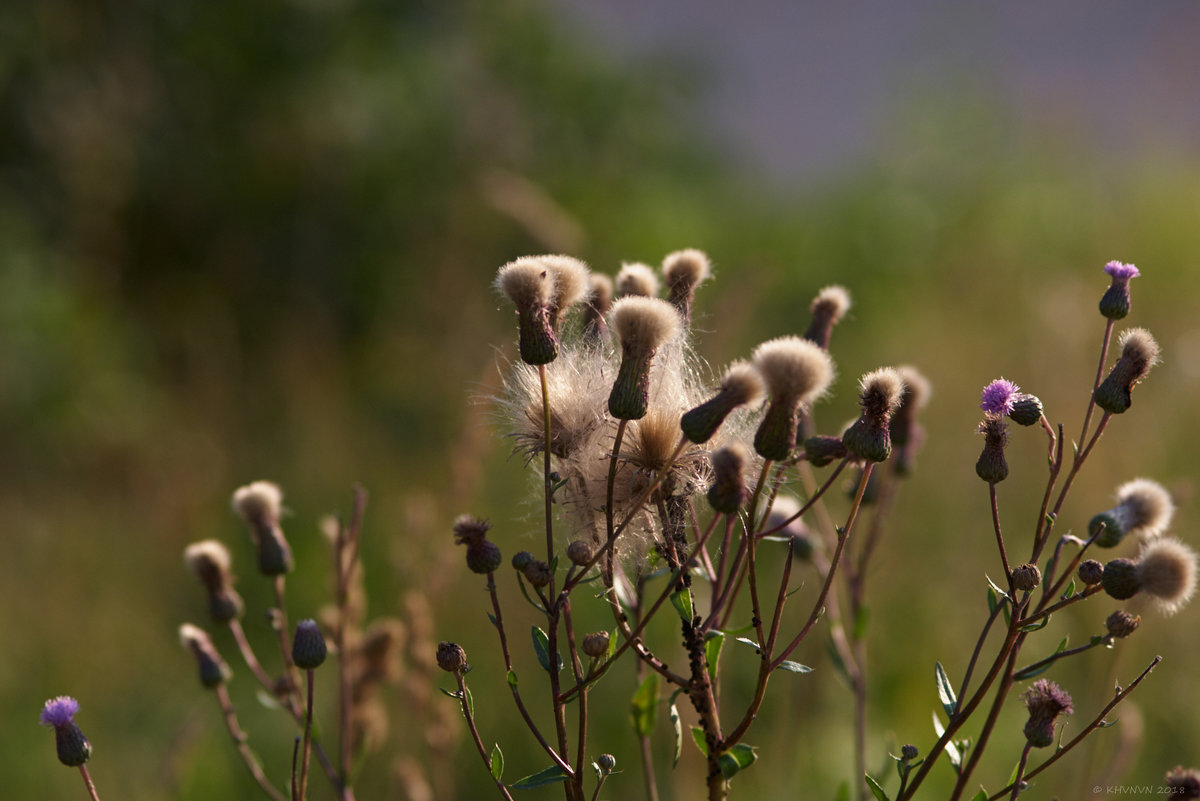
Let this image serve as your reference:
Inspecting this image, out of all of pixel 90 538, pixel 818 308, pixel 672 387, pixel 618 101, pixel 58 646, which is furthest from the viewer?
pixel 618 101

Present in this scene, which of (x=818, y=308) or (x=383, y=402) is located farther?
(x=383, y=402)

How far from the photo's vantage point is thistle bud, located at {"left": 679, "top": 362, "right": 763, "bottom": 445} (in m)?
1.15

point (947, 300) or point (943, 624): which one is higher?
point (947, 300)

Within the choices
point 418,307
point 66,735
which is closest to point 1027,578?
point 66,735

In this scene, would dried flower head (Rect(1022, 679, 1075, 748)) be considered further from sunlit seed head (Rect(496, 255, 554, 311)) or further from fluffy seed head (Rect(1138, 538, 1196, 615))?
sunlit seed head (Rect(496, 255, 554, 311))

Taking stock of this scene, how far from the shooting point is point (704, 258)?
1462mm

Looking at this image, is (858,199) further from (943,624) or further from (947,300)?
(943,624)

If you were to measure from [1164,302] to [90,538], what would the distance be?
638 cm

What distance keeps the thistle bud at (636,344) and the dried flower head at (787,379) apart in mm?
127

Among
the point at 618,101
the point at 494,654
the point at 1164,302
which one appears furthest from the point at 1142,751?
the point at 618,101

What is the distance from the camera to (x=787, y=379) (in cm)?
111

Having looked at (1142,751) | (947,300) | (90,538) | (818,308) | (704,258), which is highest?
(947,300)

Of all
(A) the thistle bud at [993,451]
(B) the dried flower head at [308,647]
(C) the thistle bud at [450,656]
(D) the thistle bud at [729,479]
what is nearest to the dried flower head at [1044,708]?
(A) the thistle bud at [993,451]

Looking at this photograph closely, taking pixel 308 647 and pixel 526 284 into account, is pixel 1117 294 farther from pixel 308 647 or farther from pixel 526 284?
pixel 308 647
